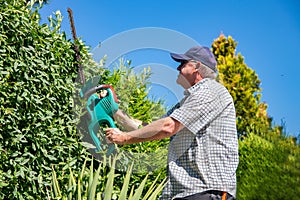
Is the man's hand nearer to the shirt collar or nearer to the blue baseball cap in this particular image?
the shirt collar

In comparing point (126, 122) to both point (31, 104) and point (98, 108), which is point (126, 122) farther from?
point (31, 104)

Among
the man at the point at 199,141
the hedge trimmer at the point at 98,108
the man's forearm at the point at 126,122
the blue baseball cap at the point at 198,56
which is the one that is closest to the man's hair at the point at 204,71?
the blue baseball cap at the point at 198,56

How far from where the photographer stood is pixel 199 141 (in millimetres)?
3062

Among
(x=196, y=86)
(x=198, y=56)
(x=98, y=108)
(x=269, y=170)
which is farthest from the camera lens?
(x=269, y=170)

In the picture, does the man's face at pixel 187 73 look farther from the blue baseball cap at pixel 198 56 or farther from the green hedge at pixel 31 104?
the green hedge at pixel 31 104

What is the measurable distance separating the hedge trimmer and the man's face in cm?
48

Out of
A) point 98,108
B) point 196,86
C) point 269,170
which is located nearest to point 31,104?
point 98,108

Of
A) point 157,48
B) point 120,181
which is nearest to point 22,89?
point 157,48

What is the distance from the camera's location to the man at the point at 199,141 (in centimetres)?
301

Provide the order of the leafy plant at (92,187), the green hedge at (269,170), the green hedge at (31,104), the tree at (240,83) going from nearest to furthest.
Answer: the green hedge at (31,104)
the leafy plant at (92,187)
the green hedge at (269,170)
the tree at (240,83)

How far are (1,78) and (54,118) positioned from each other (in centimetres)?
56

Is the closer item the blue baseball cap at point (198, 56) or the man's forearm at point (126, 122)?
the blue baseball cap at point (198, 56)

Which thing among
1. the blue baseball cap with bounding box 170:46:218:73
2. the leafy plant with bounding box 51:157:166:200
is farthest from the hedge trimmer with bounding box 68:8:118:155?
the blue baseball cap with bounding box 170:46:218:73

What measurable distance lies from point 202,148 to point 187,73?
508 mm
